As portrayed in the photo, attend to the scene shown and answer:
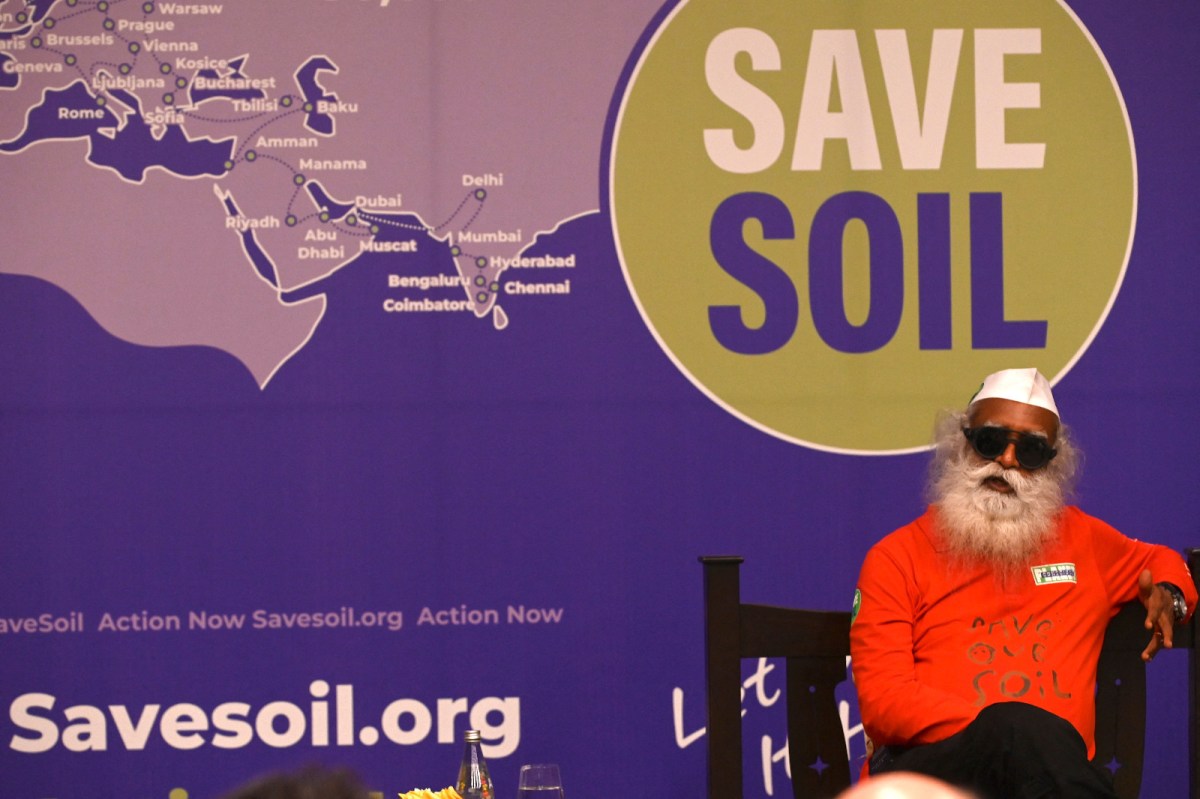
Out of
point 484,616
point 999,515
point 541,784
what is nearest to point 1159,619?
point 999,515

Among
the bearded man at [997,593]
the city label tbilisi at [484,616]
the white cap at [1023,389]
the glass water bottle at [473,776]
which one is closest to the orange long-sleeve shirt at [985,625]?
the bearded man at [997,593]

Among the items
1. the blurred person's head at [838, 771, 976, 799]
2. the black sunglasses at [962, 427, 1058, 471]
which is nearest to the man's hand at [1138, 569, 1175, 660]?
the black sunglasses at [962, 427, 1058, 471]

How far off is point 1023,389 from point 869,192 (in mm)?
883

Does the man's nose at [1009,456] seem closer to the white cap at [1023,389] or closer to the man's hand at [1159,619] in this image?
the white cap at [1023,389]

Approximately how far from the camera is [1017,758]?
2.01 meters

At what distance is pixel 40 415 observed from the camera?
323 cm

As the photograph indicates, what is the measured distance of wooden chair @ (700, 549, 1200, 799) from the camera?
2412mm

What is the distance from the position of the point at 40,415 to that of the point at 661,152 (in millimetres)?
1673

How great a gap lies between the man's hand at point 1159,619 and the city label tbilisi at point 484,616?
4.75ft

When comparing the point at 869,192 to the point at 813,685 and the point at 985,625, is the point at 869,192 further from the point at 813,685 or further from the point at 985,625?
the point at 813,685

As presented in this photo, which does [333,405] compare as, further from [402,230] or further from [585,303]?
[585,303]

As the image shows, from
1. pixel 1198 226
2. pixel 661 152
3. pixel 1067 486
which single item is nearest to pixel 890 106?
pixel 661 152

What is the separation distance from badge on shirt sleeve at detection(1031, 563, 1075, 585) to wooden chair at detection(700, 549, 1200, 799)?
0.12 m

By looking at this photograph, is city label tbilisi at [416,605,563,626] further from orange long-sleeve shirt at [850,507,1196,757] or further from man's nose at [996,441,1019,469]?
man's nose at [996,441,1019,469]
